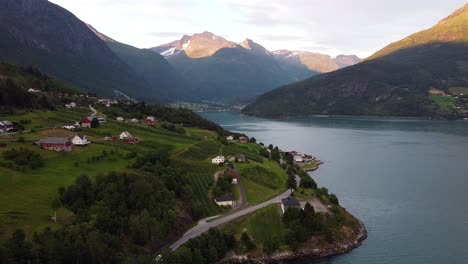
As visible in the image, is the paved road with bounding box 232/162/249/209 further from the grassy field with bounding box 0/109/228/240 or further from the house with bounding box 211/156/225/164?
the grassy field with bounding box 0/109/228/240

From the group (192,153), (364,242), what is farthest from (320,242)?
(192,153)

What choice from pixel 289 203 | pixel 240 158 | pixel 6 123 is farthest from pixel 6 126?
pixel 289 203

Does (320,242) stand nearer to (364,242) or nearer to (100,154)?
(364,242)

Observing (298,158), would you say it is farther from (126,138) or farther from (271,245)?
(271,245)

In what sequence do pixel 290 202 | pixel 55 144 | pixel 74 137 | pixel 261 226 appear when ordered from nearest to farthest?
1. pixel 261 226
2. pixel 290 202
3. pixel 55 144
4. pixel 74 137

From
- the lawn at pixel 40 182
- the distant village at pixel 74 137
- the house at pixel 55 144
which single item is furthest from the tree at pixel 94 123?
the house at pixel 55 144

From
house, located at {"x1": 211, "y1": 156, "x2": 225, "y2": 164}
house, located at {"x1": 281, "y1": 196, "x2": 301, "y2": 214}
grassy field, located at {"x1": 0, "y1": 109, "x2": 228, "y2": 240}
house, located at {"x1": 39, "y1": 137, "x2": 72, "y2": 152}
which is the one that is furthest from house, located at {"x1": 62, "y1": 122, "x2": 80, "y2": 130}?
house, located at {"x1": 281, "y1": 196, "x2": 301, "y2": 214}

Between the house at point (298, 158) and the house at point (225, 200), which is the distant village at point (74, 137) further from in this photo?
the house at point (298, 158)
